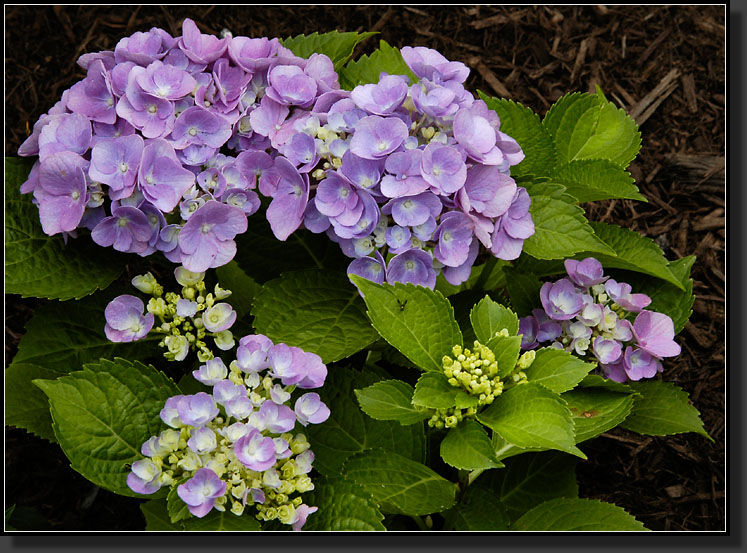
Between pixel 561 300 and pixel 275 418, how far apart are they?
79 cm

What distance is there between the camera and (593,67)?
3.03 meters

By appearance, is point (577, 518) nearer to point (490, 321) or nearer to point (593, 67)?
point (490, 321)

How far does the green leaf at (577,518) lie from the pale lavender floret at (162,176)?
1.13 m

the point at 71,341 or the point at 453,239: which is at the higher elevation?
the point at 453,239

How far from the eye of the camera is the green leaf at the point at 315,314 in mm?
1796

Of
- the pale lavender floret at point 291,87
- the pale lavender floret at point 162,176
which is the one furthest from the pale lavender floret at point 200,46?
the pale lavender floret at point 162,176

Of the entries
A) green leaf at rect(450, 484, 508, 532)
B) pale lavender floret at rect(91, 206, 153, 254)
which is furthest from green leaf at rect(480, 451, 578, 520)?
pale lavender floret at rect(91, 206, 153, 254)

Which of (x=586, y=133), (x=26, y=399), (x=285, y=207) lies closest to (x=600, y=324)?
(x=586, y=133)

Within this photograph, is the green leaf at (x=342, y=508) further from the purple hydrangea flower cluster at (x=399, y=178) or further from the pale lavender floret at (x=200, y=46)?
the pale lavender floret at (x=200, y=46)

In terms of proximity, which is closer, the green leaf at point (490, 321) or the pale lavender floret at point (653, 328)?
the green leaf at point (490, 321)

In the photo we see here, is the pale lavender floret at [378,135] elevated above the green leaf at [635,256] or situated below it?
above

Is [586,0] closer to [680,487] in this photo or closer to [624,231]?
[624,231]

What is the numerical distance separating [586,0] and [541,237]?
1631 millimetres

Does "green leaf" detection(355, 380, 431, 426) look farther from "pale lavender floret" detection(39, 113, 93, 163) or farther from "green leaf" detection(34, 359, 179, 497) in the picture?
"pale lavender floret" detection(39, 113, 93, 163)
